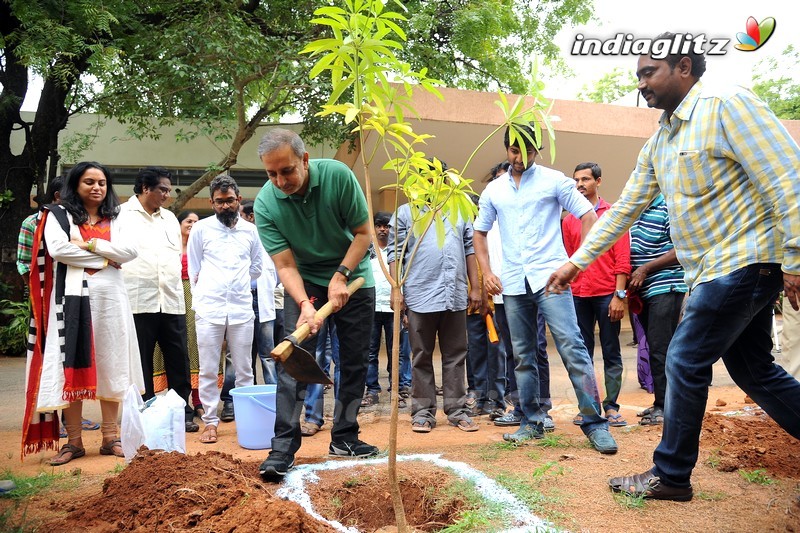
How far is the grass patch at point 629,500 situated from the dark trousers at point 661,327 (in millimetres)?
1978

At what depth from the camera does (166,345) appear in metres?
5.43

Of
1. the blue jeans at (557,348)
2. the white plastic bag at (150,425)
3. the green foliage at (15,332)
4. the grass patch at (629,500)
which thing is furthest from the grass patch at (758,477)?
the green foliage at (15,332)

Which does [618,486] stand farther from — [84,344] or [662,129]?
[84,344]

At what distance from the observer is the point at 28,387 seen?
4375mm

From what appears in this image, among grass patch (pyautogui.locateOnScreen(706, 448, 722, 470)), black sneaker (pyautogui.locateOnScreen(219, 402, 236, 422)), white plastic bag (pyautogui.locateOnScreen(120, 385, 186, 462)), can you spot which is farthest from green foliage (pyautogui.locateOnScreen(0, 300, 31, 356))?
grass patch (pyautogui.locateOnScreen(706, 448, 722, 470))

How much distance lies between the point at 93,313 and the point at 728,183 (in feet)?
13.5

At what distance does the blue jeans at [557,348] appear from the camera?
13.9ft

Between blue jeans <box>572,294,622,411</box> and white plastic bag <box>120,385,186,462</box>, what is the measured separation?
3154 mm

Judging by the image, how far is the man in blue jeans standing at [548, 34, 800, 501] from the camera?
8.82 ft

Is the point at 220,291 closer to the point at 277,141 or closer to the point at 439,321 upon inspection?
the point at 439,321

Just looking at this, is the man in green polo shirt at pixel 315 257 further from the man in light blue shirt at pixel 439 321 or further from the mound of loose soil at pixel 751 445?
the mound of loose soil at pixel 751 445

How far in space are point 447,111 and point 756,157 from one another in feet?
24.5

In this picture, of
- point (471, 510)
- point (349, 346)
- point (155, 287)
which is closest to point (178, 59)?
point (155, 287)
